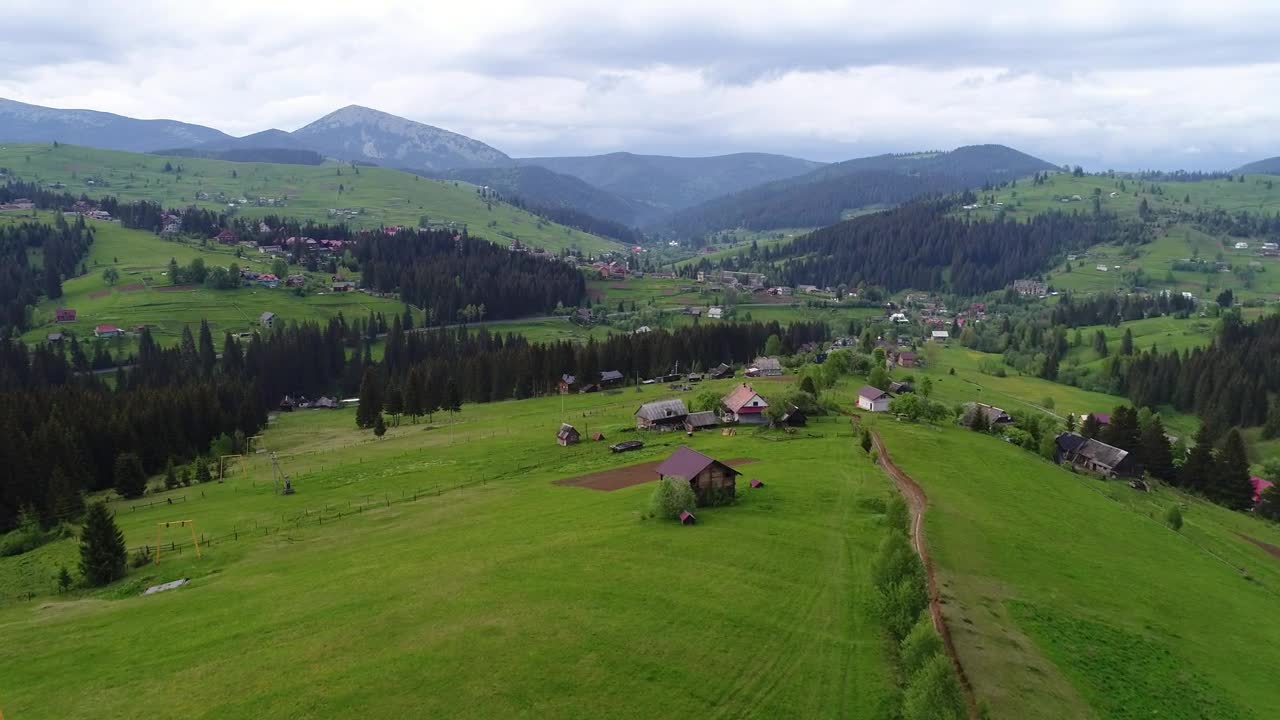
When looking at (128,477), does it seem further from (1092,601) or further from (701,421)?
(1092,601)

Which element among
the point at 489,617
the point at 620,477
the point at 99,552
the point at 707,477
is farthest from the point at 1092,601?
the point at 99,552

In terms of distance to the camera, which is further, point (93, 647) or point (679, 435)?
point (679, 435)

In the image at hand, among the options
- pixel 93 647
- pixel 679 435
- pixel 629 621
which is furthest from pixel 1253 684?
pixel 93 647

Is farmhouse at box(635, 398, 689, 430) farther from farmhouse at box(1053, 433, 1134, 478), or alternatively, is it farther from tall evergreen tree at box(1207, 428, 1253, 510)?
tall evergreen tree at box(1207, 428, 1253, 510)

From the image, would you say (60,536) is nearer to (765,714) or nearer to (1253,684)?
(765,714)

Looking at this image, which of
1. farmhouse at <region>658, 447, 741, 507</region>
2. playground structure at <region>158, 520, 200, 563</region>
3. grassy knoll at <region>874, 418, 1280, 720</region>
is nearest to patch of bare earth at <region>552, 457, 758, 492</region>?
farmhouse at <region>658, 447, 741, 507</region>
